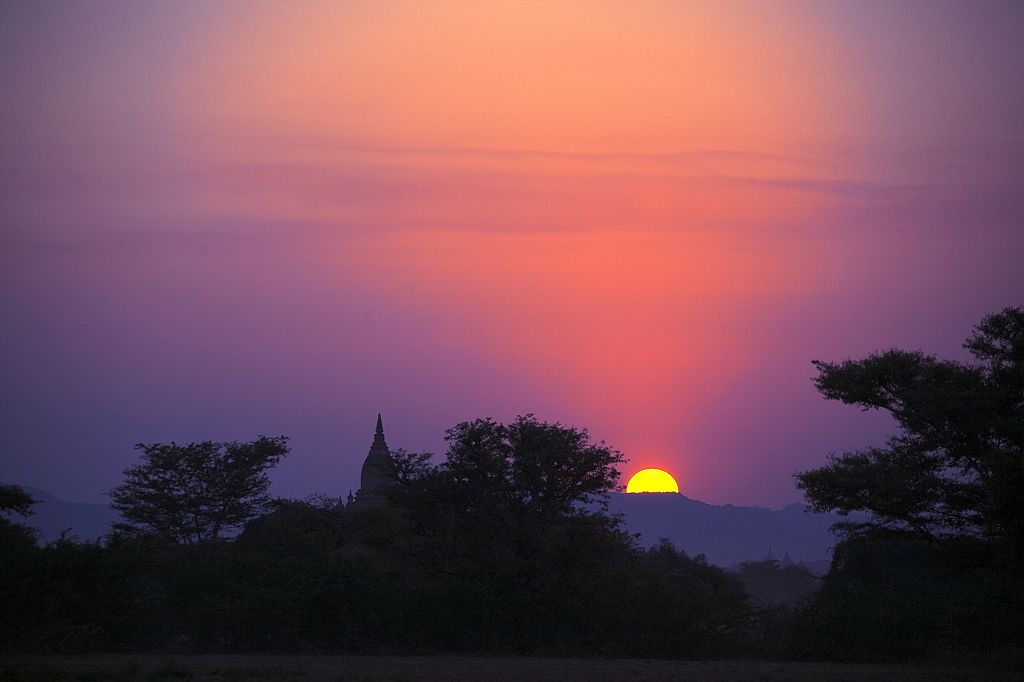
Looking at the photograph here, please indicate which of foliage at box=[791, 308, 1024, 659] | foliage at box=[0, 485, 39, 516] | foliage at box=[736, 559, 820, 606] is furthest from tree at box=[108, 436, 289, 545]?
foliage at box=[736, 559, 820, 606]

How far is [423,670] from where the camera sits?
21.5m

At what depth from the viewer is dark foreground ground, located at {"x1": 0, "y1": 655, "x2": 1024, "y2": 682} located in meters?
19.6

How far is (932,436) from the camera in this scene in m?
29.1

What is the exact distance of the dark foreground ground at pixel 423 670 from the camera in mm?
19641

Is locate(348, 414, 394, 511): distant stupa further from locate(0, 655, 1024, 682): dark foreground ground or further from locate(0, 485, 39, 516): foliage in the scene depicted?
locate(0, 655, 1024, 682): dark foreground ground

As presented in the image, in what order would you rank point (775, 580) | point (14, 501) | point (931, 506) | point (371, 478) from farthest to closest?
point (775, 580)
point (371, 478)
point (14, 501)
point (931, 506)

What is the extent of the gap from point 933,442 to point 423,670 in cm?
1597

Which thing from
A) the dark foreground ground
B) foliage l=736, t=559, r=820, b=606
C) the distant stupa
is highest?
the distant stupa

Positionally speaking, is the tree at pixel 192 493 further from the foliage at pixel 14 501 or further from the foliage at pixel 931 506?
the foliage at pixel 931 506

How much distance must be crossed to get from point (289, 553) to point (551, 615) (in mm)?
7827

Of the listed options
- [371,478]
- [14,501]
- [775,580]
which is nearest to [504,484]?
[14,501]

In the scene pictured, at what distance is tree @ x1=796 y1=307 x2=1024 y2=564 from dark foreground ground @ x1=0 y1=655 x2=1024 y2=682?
674 centimetres

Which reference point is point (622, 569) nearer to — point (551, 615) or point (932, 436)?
point (551, 615)

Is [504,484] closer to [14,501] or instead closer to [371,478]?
[14,501]
